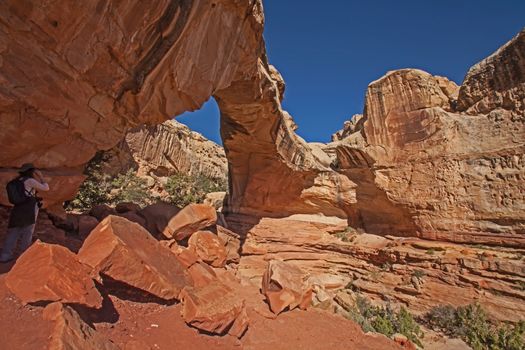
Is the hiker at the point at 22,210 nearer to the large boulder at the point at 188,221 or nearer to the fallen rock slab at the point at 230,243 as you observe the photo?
the large boulder at the point at 188,221

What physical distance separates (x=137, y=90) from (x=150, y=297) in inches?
143

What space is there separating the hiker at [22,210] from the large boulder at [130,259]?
96cm

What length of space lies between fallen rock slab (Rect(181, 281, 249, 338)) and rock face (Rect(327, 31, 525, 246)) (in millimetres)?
9538

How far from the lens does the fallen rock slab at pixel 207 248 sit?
6723 mm

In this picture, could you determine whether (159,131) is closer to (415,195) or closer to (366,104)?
(366,104)

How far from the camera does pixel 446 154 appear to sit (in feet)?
35.7

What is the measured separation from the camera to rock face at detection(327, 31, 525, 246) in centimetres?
961

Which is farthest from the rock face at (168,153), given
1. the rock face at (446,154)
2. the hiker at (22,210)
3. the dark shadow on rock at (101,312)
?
the dark shadow on rock at (101,312)

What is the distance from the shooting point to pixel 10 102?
12.9 ft

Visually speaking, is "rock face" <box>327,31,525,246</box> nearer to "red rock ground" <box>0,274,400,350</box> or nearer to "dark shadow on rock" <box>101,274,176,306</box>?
"red rock ground" <box>0,274,400,350</box>

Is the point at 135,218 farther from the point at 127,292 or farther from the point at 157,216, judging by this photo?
the point at 127,292

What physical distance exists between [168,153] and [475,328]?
25029mm

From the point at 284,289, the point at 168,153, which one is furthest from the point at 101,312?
the point at 168,153

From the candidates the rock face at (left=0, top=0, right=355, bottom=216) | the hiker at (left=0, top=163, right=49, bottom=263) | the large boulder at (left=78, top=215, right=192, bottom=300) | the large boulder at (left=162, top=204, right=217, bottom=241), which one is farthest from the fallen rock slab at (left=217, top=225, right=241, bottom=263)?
the hiker at (left=0, top=163, right=49, bottom=263)
